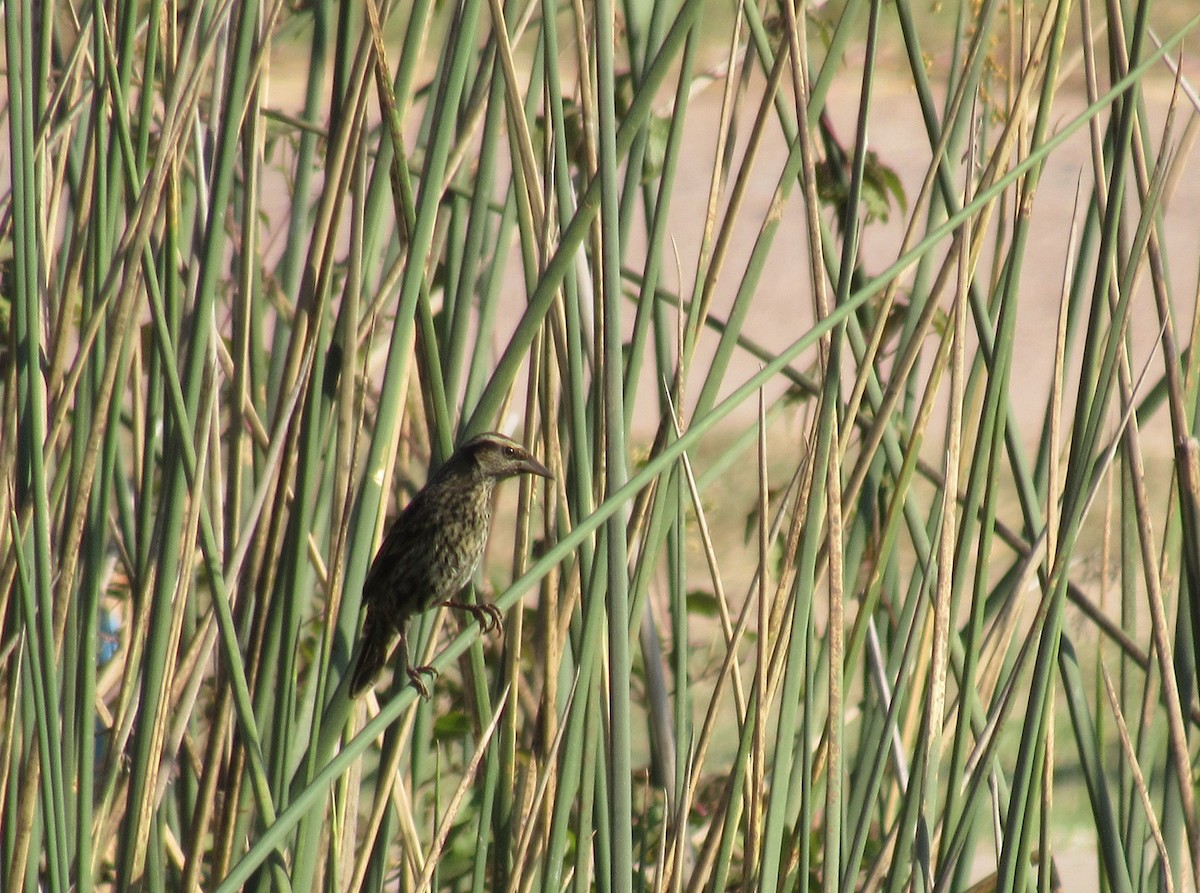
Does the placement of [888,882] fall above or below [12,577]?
below

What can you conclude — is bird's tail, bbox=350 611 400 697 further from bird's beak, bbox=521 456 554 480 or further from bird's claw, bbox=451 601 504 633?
bird's beak, bbox=521 456 554 480

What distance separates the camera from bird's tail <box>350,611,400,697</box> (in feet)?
5.88

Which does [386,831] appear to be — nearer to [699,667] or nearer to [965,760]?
[965,760]

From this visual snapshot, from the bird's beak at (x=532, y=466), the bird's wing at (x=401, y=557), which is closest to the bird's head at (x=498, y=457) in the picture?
the bird's beak at (x=532, y=466)

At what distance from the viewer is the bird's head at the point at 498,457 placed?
1748 mm

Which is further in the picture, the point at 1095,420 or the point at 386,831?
the point at 386,831

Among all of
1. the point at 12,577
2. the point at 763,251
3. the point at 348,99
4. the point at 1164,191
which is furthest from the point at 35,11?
the point at 1164,191

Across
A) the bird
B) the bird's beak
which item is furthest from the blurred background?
the bird

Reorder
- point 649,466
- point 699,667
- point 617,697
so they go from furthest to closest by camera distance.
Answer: point 699,667, point 617,697, point 649,466

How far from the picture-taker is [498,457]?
187 centimetres

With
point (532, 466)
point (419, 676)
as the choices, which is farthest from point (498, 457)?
point (419, 676)

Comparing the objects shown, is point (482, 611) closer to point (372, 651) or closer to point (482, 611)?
point (482, 611)

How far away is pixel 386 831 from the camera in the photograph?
1.61 metres

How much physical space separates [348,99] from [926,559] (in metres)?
0.79
